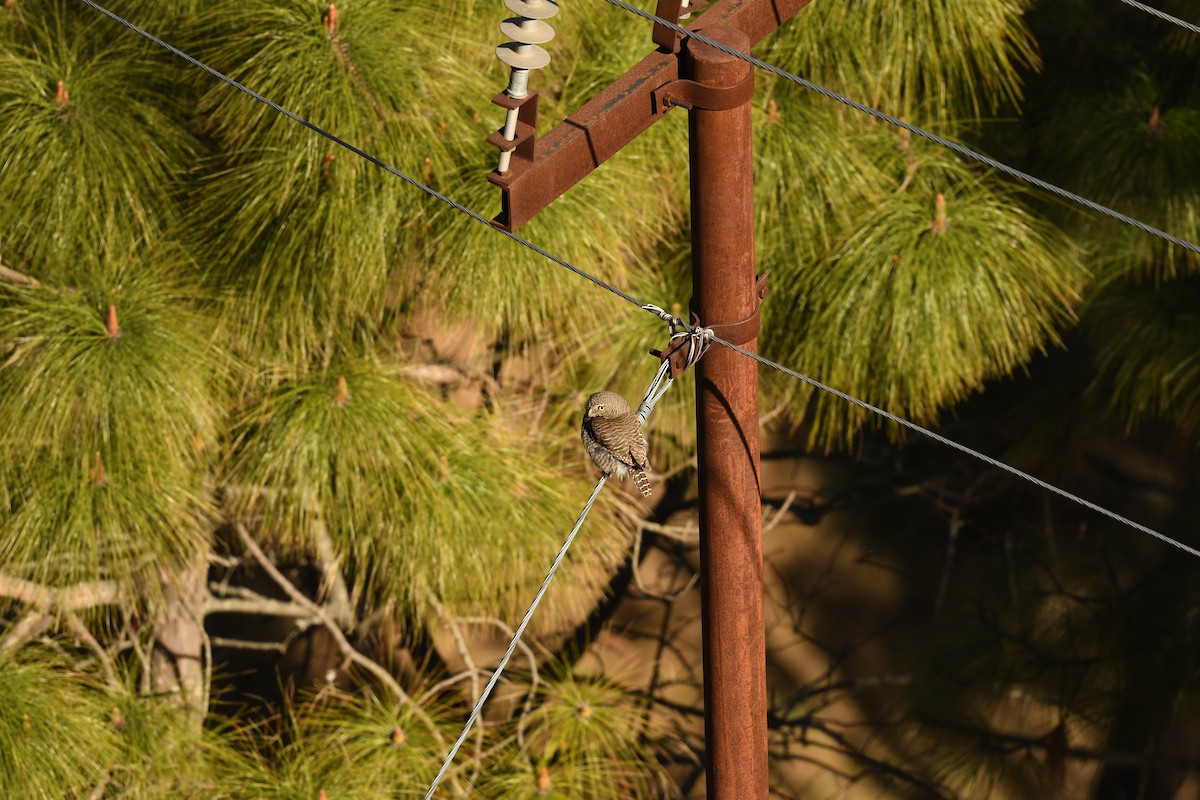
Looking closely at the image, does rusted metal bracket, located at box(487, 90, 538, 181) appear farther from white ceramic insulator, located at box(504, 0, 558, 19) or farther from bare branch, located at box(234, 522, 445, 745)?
bare branch, located at box(234, 522, 445, 745)

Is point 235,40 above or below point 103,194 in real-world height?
above

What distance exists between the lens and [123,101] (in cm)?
177

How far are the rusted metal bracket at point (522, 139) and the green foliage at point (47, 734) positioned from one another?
3.46 feet

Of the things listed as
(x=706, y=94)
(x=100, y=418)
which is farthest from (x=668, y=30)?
(x=100, y=418)

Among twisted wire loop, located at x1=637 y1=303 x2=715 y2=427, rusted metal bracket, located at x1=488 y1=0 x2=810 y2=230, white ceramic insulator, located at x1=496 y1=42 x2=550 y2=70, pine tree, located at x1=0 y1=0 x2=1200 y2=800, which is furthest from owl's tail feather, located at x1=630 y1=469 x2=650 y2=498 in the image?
pine tree, located at x1=0 y1=0 x2=1200 y2=800

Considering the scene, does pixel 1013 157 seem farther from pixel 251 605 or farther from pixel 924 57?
pixel 251 605

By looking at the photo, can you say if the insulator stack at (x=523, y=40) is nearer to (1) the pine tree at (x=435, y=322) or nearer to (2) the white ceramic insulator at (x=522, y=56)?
(2) the white ceramic insulator at (x=522, y=56)

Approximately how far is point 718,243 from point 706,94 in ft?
0.39

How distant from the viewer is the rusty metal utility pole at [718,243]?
1064 mm

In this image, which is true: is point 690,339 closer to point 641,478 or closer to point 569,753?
point 641,478

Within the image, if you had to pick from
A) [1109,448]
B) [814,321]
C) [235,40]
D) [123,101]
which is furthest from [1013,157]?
[123,101]

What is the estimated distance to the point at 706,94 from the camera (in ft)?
3.49

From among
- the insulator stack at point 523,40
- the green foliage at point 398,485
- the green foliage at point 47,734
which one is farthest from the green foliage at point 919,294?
the green foliage at point 47,734

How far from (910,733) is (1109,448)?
0.61 m
